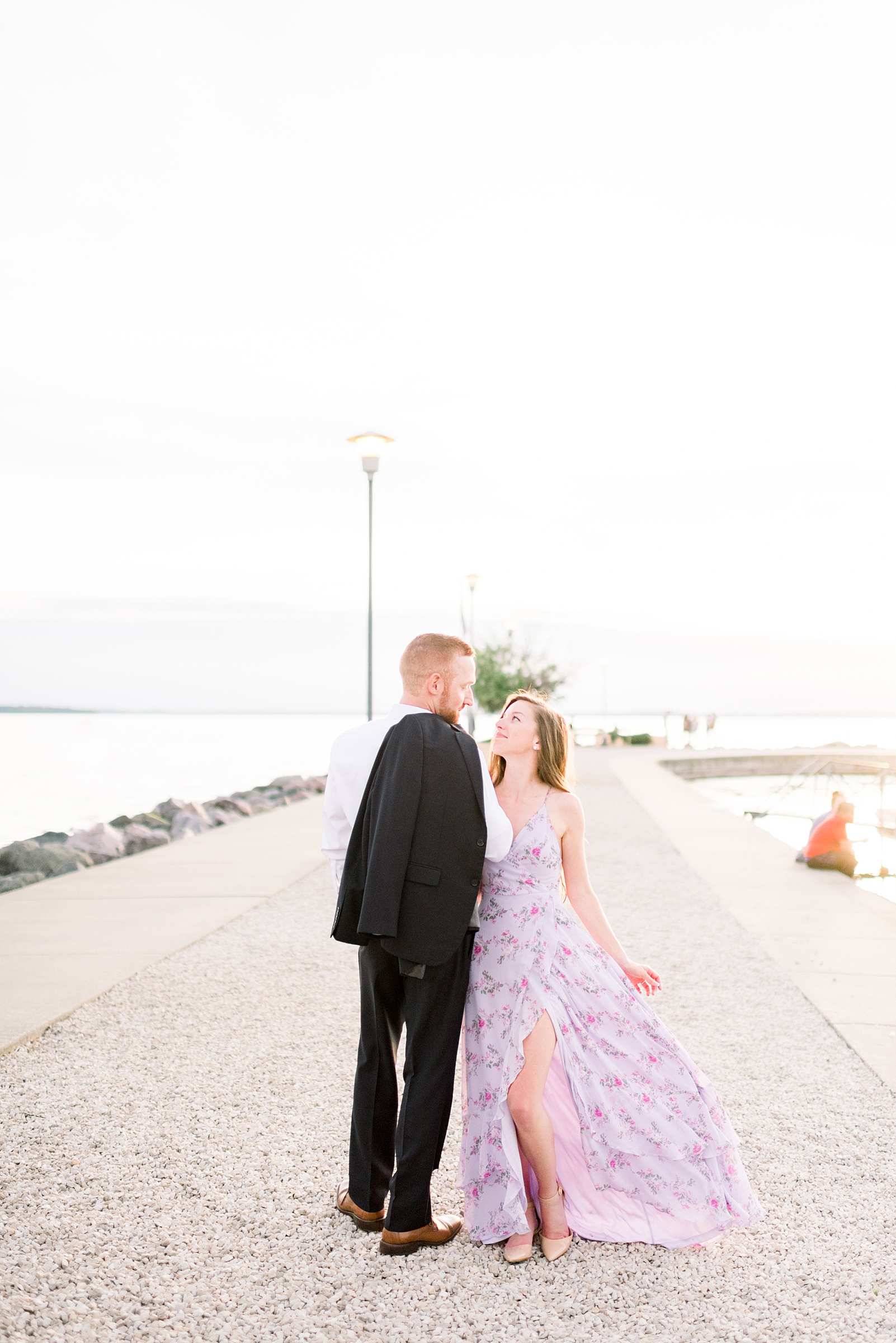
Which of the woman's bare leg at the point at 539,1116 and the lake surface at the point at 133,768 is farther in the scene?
the lake surface at the point at 133,768

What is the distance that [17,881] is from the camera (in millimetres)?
10867

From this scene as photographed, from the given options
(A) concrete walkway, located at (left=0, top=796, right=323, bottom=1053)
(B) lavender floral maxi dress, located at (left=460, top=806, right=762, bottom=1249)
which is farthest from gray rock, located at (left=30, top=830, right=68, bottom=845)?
(B) lavender floral maxi dress, located at (left=460, top=806, right=762, bottom=1249)

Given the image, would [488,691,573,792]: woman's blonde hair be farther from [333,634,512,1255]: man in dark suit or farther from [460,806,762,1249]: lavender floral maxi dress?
[333,634,512,1255]: man in dark suit

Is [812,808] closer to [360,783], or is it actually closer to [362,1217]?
[362,1217]

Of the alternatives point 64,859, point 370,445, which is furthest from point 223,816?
point 370,445

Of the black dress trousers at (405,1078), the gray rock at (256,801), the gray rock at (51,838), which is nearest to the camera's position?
the black dress trousers at (405,1078)

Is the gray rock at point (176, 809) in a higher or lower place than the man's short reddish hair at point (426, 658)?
lower

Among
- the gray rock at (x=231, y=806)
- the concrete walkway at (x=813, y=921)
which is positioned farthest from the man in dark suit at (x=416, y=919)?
the gray rock at (x=231, y=806)

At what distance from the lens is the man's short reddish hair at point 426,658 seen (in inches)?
121

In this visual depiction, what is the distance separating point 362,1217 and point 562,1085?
79 cm

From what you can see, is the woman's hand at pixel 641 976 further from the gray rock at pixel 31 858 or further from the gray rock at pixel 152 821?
the gray rock at pixel 152 821

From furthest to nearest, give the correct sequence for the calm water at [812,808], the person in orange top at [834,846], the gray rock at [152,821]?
the gray rock at [152,821], the calm water at [812,808], the person in orange top at [834,846]

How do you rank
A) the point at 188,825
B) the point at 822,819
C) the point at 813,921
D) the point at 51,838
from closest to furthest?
the point at 813,921 < the point at 822,819 < the point at 51,838 < the point at 188,825

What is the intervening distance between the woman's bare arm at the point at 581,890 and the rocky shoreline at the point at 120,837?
27.8ft
